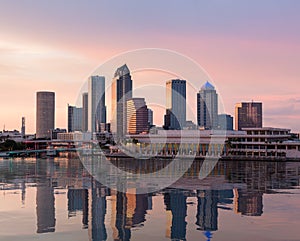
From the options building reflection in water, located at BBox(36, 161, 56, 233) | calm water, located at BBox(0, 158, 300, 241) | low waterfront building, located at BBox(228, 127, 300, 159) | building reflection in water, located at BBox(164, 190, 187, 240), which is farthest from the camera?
low waterfront building, located at BBox(228, 127, 300, 159)

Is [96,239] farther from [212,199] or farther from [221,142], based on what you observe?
[221,142]

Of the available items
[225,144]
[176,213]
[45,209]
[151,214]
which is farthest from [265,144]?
[45,209]

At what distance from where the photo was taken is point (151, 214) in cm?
2041

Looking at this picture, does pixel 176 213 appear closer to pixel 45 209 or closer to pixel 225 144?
pixel 45 209

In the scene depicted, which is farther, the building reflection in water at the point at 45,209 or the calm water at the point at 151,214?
the building reflection in water at the point at 45,209

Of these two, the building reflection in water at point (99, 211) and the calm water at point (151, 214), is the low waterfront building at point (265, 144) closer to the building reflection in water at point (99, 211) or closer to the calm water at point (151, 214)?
the calm water at point (151, 214)

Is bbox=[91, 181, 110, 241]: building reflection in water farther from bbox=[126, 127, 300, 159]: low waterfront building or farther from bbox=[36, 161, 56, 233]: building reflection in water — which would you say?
bbox=[126, 127, 300, 159]: low waterfront building

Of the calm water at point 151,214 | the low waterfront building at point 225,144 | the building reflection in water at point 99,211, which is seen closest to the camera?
the building reflection in water at point 99,211

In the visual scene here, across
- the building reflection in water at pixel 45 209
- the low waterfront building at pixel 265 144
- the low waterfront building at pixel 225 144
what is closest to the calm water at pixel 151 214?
the building reflection in water at pixel 45 209

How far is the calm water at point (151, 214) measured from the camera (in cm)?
1633

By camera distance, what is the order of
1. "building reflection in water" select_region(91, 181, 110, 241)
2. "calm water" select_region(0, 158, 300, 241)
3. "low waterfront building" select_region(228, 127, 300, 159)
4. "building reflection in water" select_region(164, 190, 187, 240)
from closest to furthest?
"building reflection in water" select_region(91, 181, 110, 241)
"calm water" select_region(0, 158, 300, 241)
"building reflection in water" select_region(164, 190, 187, 240)
"low waterfront building" select_region(228, 127, 300, 159)

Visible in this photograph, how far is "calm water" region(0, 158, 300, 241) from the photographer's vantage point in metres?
16.3

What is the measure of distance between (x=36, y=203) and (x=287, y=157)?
221ft

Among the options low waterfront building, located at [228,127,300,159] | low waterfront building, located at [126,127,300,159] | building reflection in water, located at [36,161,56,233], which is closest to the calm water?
building reflection in water, located at [36,161,56,233]
